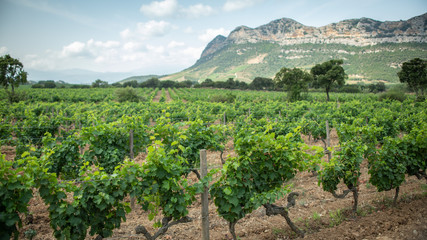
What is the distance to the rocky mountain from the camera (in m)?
87.0

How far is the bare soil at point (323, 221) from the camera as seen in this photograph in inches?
171

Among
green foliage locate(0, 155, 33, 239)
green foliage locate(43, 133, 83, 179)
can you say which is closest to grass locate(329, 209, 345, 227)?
green foliage locate(0, 155, 33, 239)

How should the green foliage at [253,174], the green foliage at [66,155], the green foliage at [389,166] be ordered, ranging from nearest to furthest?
the green foliage at [253,174] < the green foliage at [389,166] < the green foliage at [66,155]

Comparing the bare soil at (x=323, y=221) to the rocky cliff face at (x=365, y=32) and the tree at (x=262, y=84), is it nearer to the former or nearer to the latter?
the tree at (x=262, y=84)

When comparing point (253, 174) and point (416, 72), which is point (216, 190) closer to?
point (253, 174)

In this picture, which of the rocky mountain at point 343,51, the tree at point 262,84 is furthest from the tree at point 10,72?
the rocky mountain at point 343,51

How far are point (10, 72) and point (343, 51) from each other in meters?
126

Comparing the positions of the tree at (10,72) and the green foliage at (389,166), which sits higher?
the tree at (10,72)

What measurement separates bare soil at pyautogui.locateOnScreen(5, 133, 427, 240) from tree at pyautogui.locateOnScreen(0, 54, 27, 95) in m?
34.3

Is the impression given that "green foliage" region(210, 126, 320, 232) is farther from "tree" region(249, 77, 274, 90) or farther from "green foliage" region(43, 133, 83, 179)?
"tree" region(249, 77, 274, 90)

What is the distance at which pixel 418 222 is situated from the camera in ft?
14.8

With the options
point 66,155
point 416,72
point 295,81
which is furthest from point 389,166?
point 416,72

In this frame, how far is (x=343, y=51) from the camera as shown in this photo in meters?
111

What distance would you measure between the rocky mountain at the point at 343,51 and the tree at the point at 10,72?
8976 centimetres
